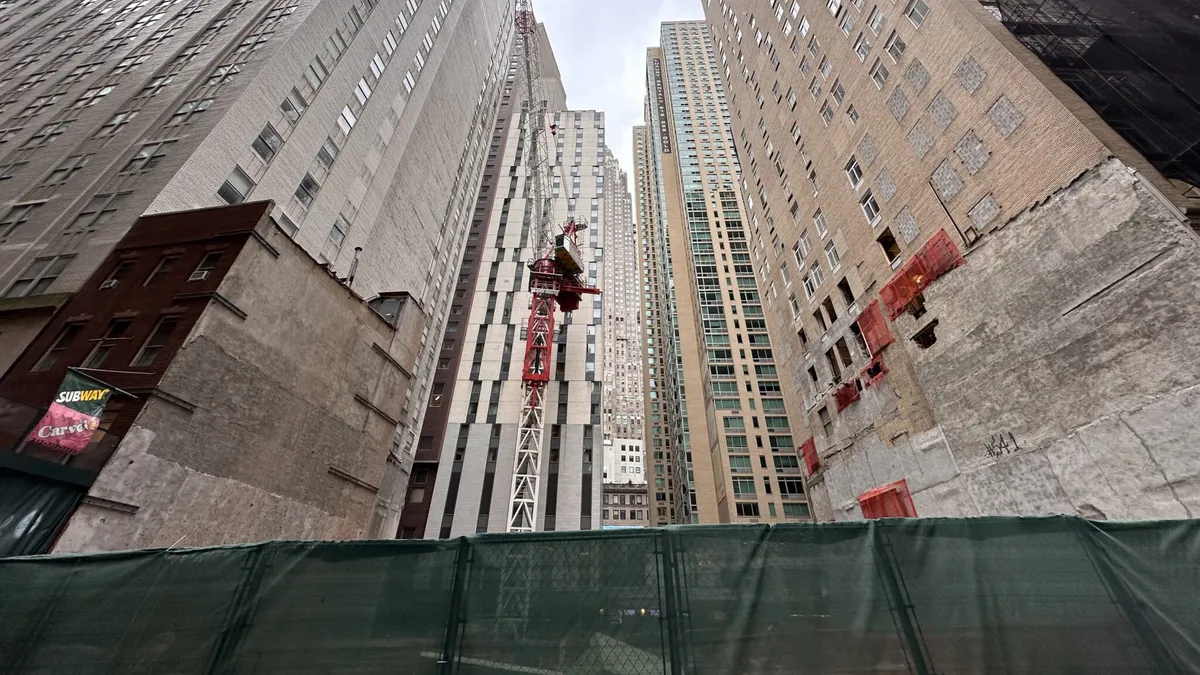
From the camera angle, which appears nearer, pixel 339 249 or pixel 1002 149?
pixel 1002 149

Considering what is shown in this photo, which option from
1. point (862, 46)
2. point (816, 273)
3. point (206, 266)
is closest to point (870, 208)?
point (816, 273)

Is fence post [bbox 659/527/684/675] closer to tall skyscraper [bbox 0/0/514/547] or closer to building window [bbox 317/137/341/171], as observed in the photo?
tall skyscraper [bbox 0/0/514/547]

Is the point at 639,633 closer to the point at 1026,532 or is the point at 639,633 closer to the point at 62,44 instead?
the point at 1026,532

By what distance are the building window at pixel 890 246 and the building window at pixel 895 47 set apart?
953 cm

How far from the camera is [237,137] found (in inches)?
935

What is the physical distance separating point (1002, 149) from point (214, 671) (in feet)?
92.5

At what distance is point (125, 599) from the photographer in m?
5.99

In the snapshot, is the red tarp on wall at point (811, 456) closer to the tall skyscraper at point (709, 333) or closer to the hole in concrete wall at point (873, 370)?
the hole in concrete wall at point (873, 370)

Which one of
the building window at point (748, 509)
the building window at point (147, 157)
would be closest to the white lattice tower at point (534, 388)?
the building window at point (748, 509)

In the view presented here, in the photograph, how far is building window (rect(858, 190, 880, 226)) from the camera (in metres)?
27.0

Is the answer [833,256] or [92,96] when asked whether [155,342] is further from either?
[833,256]

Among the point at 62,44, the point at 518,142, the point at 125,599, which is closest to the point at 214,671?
the point at 125,599

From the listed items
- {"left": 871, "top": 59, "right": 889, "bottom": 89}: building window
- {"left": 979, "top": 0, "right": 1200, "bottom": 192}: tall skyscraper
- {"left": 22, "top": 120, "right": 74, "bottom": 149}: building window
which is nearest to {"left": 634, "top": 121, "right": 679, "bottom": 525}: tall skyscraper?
{"left": 871, "top": 59, "right": 889, "bottom": 89}: building window

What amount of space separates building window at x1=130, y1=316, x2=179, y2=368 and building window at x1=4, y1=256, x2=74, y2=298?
930 centimetres
